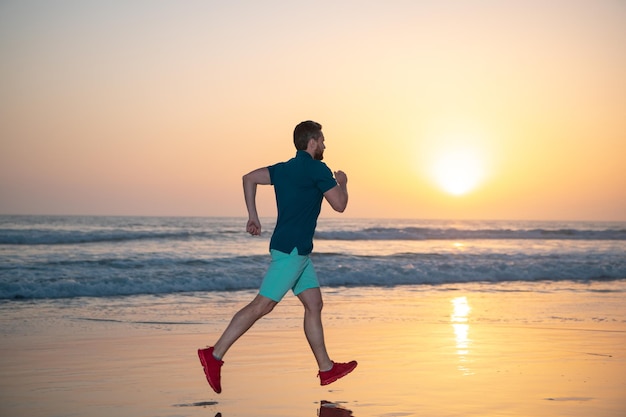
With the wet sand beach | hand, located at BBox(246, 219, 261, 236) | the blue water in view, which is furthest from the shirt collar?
the blue water

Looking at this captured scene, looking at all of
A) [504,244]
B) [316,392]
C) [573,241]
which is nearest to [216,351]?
[316,392]

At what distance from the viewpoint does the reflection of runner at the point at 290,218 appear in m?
5.70

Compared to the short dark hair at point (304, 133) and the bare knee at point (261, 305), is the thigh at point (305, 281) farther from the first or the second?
the short dark hair at point (304, 133)

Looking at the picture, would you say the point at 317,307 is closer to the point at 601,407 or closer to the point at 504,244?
the point at 601,407

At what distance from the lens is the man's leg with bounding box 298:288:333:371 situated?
5.93 metres

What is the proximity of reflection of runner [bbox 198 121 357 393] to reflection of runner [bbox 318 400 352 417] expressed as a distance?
2.44 ft

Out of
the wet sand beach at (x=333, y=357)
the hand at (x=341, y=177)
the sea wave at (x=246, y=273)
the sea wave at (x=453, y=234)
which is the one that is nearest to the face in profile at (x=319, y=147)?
the hand at (x=341, y=177)

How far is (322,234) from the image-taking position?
36812 millimetres

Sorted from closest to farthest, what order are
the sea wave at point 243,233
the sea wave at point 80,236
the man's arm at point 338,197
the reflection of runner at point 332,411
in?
the reflection of runner at point 332,411 < the man's arm at point 338,197 < the sea wave at point 80,236 < the sea wave at point 243,233

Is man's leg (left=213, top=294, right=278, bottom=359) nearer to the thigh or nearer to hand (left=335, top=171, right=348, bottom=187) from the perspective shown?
the thigh

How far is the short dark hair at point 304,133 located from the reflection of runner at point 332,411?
5.74 feet

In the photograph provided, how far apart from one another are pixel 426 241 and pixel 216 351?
105 feet

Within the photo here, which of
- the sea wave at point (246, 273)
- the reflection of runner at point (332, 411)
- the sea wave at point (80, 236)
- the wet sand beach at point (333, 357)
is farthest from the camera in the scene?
the sea wave at point (80, 236)

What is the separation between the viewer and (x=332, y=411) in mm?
5262
